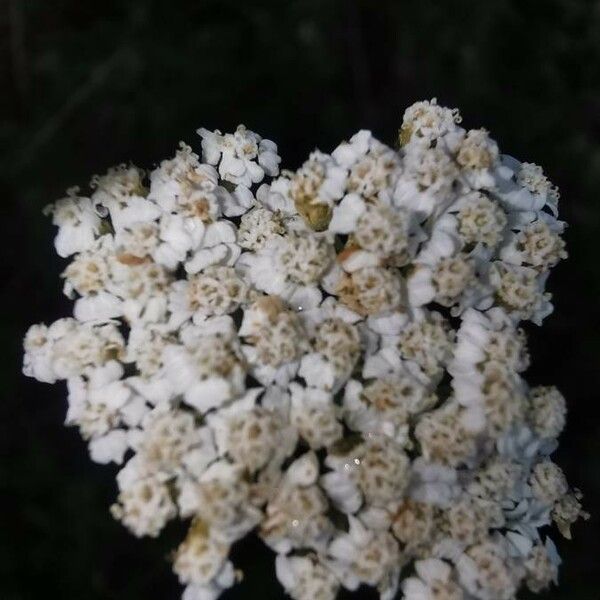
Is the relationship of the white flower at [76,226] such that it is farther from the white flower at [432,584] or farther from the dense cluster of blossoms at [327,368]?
the white flower at [432,584]

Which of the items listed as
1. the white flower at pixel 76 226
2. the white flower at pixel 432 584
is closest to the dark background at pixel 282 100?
the white flower at pixel 76 226

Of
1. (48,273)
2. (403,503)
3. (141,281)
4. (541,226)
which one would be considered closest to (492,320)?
(541,226)

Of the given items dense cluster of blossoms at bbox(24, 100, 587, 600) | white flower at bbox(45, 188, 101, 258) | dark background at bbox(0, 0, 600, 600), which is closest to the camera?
dense cluster of blossoms at bbox(24, 100, 587, 600)

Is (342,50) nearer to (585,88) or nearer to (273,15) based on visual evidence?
(273,15)

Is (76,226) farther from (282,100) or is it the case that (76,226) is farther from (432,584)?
A: (282,100)

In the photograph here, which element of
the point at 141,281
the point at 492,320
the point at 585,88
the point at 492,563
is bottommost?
the point at 492,563

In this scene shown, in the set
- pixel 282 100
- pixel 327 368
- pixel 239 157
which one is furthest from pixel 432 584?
pixel 282 100

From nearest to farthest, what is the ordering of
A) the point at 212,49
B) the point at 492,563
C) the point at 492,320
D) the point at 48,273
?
the point at 492,563 < the point at 492,320 < the point at 48,273 < the point at 212,49

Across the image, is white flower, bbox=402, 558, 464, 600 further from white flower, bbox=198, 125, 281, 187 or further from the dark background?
the dark background

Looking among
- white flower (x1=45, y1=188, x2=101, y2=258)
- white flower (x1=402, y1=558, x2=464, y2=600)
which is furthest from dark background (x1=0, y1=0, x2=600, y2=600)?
white flower (x1=402, y1=558, x2=464, y2=600)
